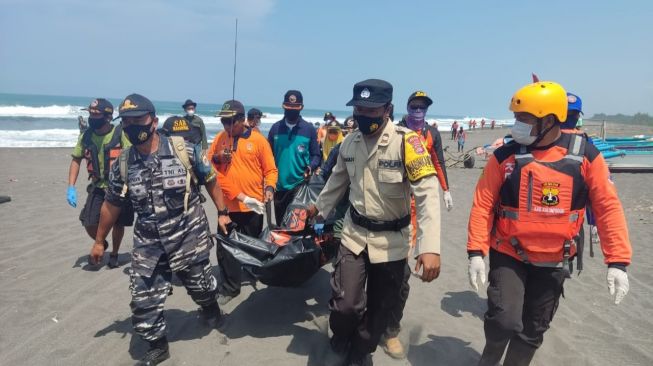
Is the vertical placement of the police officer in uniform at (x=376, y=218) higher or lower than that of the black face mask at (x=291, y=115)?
lower

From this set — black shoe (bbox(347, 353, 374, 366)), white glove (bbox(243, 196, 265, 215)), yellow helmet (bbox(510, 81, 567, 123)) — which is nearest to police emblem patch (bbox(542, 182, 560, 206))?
yellow helmet (bbox(510, 81, 567, 123))

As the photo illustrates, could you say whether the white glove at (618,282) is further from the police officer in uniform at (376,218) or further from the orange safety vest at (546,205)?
the police officer in uniform at (376,218)

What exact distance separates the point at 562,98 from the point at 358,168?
1.40 meters

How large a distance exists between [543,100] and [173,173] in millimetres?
2684

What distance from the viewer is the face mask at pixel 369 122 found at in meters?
2.90

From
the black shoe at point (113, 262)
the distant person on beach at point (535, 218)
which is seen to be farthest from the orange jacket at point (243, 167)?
the distant person on beach at point (535, 218)

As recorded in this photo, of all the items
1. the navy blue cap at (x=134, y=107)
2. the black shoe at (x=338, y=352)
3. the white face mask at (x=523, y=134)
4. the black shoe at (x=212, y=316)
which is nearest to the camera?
the white face mask at (x=523, y=134)

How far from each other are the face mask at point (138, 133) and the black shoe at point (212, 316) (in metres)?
1.60

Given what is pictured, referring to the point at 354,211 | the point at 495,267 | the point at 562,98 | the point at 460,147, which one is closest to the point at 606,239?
the point at 495,267

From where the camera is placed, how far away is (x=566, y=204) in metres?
2.52

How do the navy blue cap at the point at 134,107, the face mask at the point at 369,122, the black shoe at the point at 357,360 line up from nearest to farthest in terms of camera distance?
A: the face mask at the point at 369,122 < the navy blue cap at the point at 134,107 < the black shoe at the point at 357,360

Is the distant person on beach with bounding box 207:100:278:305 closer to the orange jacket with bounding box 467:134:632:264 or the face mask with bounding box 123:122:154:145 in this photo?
the face mask with bounding box 123:122:154:145

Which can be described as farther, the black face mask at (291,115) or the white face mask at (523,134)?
the black face mask at (291,115)

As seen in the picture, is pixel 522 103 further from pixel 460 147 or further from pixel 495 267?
pixel 460 147
